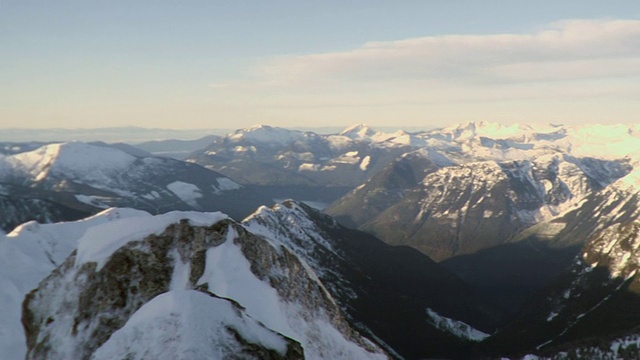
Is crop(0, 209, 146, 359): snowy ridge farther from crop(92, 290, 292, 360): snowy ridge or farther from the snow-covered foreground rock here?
crop(92, 290, 292, 360): snowy ridge

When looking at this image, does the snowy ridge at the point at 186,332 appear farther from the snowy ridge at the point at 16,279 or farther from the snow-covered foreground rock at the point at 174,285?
the snowy ridge at the point at 16,279

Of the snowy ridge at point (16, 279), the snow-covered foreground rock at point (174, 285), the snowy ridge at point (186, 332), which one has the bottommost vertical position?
the snowy ridge at point (16, 279)

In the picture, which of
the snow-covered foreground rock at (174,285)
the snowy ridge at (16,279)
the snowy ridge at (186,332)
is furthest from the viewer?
the snowy ridge at (16,279)

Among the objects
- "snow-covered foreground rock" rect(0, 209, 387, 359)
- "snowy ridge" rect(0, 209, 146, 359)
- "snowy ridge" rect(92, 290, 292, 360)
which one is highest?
"snowy ridge" rect(92, 290, 292, 360)

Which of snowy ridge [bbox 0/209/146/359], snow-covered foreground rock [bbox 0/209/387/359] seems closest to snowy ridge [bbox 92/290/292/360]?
snow-covered foreground rock [bbox 0/209/387/359]

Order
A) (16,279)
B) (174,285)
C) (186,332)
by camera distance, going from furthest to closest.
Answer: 1. (16,279)
2. (174,285)
3. (186,332)

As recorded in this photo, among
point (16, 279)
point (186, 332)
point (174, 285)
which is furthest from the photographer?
point (16, 279)

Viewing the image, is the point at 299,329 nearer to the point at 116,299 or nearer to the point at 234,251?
the point at 234,251

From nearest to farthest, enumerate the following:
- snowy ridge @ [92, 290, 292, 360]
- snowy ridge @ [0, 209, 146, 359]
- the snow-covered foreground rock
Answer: snowy ridge @ [92, 290, 292, 360] → the snow-covered foreground rock → snowy ridge @ [0, 209, 146, 359]

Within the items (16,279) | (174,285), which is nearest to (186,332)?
(174,285)

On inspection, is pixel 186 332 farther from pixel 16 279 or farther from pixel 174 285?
pixel 16 279

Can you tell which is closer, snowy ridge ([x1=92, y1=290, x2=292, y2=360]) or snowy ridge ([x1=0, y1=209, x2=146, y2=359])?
snowy ridge ([x1=92, y1=290, x2=292, y2=360])

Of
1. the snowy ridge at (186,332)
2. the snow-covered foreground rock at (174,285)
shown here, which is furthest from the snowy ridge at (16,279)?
the snowy ridge at (186,332)
